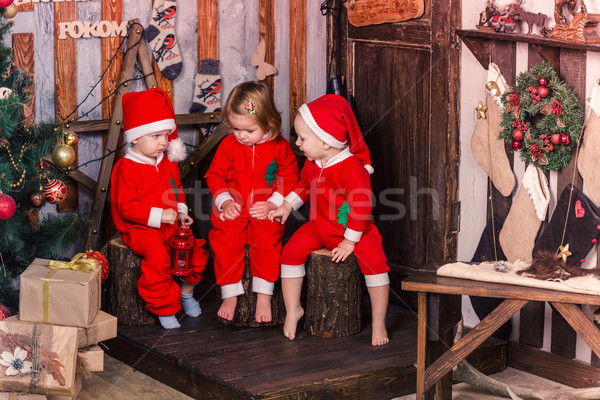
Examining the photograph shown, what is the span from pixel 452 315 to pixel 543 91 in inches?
39.7

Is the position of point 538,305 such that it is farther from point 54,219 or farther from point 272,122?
point 54,219

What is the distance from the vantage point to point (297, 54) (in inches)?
193

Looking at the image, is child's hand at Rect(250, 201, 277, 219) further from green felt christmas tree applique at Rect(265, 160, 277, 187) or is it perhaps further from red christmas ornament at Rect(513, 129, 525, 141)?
red christmas ornament at Rect(513, 129, 525, 141)

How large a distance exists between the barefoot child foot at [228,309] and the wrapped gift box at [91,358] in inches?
28.6

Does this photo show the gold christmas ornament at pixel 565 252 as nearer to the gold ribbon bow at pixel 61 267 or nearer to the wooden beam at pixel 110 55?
the gold ribbon bow at pixel 61 267

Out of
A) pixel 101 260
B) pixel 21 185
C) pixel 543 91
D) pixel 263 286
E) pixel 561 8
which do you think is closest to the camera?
pixel 561 8

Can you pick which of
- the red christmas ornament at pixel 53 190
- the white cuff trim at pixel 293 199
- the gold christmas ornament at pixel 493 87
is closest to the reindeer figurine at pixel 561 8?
the gold christmas ornament at pixel 493 87

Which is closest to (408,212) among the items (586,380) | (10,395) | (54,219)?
(586,380)

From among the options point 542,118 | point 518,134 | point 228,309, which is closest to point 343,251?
point 228,309

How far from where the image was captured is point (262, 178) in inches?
164

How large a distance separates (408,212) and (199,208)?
4.31 feet

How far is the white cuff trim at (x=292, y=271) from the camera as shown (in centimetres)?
388

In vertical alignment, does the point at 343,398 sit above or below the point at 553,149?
below

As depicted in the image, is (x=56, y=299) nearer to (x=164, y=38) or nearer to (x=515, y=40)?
(x=164, y=38)
